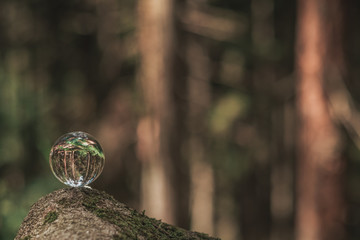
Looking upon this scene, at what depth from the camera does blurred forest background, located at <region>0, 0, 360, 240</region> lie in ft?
26.9

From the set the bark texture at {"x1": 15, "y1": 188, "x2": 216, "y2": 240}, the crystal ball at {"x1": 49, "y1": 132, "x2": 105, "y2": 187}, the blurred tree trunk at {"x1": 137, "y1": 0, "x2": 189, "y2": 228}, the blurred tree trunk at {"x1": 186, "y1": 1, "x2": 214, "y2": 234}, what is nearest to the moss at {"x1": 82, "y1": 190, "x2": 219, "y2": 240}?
the bark texture at {"x1": 15, "y1": 188, "x2": 216, "y2": 240}

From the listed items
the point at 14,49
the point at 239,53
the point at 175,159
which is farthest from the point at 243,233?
the point at 175,159

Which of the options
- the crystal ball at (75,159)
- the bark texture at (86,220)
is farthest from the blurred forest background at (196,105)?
the crystal ball at (75,159)

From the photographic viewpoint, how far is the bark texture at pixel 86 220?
2193mm

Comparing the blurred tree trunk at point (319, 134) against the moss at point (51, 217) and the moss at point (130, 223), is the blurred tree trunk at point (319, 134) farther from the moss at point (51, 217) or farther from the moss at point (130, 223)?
the moss at point (51, 217)

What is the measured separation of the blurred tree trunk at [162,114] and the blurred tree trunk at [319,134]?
205cm

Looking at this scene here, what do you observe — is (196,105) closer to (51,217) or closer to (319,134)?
(319,134)

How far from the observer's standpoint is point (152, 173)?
878cm

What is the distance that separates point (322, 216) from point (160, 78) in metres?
3.43

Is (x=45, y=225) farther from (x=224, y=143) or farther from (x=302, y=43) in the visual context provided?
(x=224, y=143)

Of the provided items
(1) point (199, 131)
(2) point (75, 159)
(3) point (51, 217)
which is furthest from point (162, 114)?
(1) point (199, 131)

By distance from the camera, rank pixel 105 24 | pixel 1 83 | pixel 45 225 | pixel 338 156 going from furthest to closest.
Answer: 1. pixel 105 24
2. pixel 1 83
3. pixel 338 156
4. pixel 45 225

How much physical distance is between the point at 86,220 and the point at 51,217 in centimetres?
20

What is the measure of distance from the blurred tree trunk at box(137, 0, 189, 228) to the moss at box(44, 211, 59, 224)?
629 centimetres
